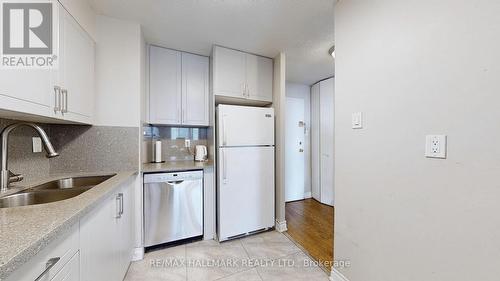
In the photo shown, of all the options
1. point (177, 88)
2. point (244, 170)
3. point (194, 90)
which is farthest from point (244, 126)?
point (177, 88)

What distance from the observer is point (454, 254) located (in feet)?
3.02

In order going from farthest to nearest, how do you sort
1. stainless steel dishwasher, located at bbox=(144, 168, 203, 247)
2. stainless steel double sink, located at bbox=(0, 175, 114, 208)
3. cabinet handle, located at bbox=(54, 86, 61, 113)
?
stainless steel dishwasher, located at bbox=(144, 168, 203, 247) → cabinet handle, located at bbox=(54, 86, 61, 113) → stainless steel double sink, located at bbox=(0, 175, 114, 208)

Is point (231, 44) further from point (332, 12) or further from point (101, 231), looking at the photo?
point (101, 231)

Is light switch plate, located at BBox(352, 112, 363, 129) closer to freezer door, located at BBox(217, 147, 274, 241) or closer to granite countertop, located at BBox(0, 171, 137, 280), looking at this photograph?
freezer door, located at BBox(217, 147, 274, 241)

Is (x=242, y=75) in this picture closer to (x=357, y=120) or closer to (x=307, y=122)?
(x=357, y=120)

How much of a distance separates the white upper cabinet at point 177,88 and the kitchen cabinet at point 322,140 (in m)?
2.27

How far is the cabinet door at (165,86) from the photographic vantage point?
7.70 feet

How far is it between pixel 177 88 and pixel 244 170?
4.43ft

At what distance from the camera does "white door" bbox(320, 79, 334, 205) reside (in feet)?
11.7

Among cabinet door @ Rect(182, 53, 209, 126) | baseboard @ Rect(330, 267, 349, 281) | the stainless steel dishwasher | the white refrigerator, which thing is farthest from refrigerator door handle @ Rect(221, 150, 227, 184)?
baseboard @ Rect(330, 267, 349, 281)

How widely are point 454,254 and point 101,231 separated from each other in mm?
1880

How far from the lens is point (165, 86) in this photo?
2.40m

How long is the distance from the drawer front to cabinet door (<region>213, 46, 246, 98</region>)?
1.88 metres

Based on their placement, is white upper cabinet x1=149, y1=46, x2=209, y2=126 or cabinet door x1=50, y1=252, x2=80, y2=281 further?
white upper cabinet x1=149, y1=46, x2=209, y2=126
